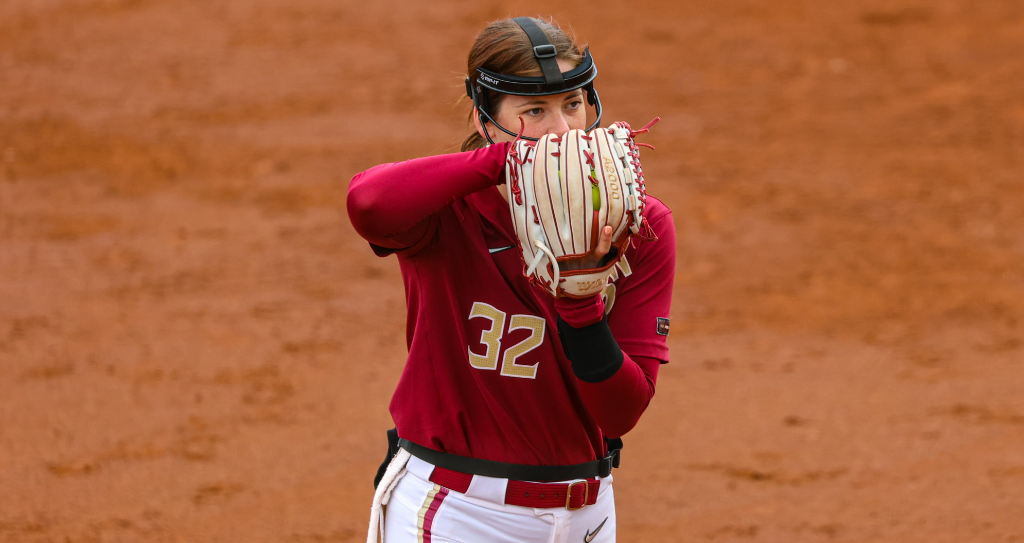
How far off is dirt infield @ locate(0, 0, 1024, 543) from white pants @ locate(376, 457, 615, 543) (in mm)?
938

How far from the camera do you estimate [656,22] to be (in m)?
14.0

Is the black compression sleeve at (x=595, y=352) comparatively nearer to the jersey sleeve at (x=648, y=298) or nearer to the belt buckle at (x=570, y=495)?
the jersey sleeve at (x=648, y=298)

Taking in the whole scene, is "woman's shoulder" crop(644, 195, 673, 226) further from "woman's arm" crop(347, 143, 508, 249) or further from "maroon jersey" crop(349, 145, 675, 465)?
"woman's arm" crop(347, 143, 508, 249)

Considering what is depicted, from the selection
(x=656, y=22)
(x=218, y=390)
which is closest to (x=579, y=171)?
(x=218, y=390)

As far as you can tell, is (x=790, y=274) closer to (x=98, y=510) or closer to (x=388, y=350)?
(x=388, y=350)

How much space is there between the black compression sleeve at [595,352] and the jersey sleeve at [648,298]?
0.60 feet

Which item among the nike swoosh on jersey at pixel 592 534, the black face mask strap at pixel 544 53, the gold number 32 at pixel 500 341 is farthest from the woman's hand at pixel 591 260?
the nike swoosh on jersey at pixel 592 534

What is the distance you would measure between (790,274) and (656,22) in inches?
250

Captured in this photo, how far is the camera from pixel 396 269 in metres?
9.09

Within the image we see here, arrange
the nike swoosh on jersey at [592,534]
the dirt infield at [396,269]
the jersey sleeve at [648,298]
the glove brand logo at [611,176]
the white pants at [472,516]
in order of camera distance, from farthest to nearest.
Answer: the dirt infield at [396,269] → the nike swoosh on jersey at [592,534] → the white pants at [472,516] → the jersey sleeve at [648,298] → the glove brand logo at [611,176]

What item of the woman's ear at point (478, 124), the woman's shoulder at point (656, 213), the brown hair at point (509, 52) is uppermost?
the brown hair at point (509, 52)

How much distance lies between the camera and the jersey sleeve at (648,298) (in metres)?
2.28

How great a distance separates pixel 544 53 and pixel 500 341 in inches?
26.1

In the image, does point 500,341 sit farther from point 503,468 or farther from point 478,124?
→ point 478,124
